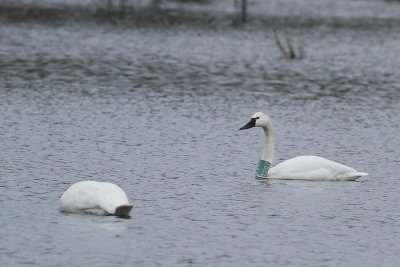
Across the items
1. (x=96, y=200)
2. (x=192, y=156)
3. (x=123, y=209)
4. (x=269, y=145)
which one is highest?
(x=269, y=145)

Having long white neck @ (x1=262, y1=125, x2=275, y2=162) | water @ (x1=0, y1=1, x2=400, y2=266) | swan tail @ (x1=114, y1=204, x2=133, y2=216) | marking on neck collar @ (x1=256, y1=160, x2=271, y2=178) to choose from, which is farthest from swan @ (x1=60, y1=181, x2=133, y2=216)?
long white neck @ (x1=262, y1=125, x2=275, y2=162)

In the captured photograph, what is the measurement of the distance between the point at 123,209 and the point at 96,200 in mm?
435

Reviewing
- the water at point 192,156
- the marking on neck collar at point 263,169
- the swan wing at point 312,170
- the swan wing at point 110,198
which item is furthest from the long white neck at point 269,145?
the swan wing at point 110,198

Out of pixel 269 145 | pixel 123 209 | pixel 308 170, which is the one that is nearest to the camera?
pixel 123 209

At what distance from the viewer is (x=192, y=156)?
2064cm

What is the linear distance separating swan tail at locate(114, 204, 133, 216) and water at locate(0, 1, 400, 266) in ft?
0.57

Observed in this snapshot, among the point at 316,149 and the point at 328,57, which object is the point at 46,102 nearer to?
the point at 316,149

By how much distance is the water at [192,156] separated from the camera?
44.2 feet

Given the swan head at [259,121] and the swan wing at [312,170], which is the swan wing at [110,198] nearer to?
the swan wing at [312,170]

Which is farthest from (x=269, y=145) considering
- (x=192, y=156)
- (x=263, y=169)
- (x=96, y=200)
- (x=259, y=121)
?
(x=96, y=200)

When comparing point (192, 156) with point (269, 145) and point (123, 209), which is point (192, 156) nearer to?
point (269, 145)

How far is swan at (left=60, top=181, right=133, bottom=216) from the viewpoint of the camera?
48.2 ft

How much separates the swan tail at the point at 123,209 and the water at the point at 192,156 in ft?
0.57

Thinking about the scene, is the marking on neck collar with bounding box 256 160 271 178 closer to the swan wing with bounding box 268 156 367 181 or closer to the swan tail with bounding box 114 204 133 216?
the swan wing with bounding box 268 156 367 181
